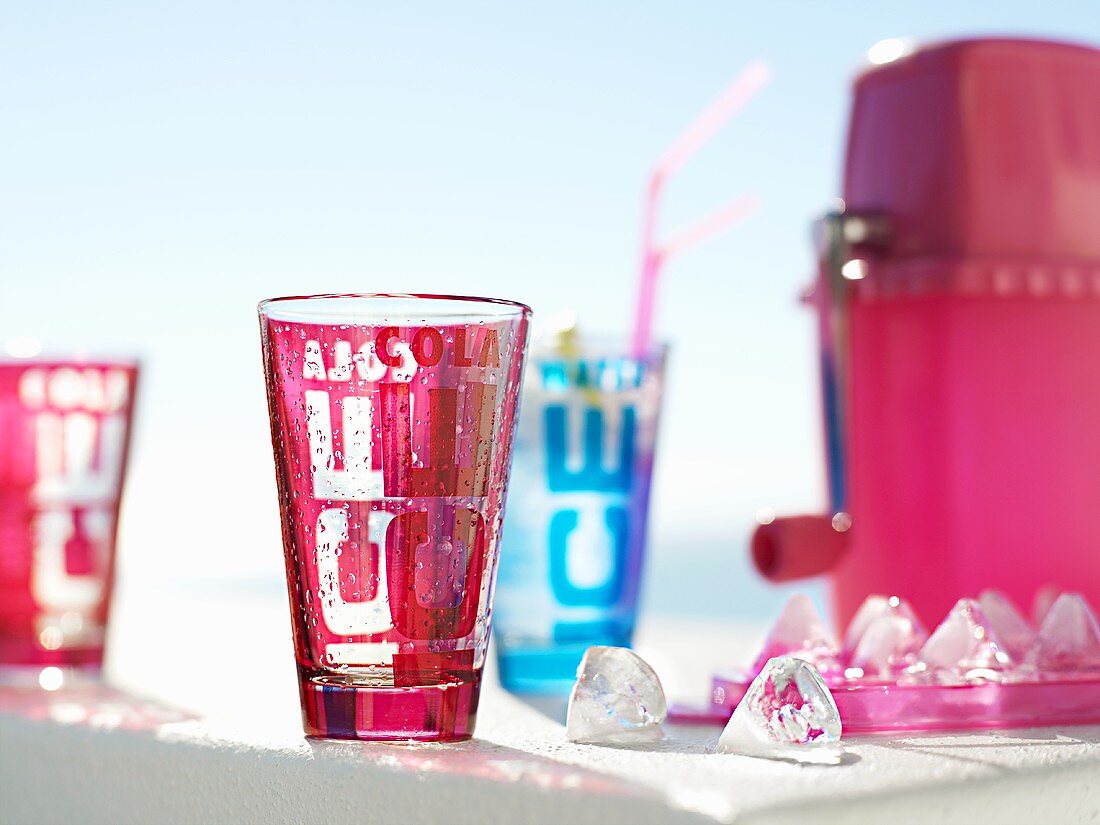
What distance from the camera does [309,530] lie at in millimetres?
543

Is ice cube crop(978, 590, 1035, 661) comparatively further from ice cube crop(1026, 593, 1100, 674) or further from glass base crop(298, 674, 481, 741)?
glass base crop(298, 674, 481, 741)

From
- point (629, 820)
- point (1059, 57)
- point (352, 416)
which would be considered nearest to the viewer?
point (629, 820)

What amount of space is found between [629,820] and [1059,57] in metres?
0.59

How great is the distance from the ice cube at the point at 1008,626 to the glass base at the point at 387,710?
0.92 ft

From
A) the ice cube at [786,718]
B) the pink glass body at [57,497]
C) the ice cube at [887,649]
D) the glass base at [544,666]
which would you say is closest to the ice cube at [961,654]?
the ice cube at [887,649]

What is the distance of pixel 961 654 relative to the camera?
63 centimetres

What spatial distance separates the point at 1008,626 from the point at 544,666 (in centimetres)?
25

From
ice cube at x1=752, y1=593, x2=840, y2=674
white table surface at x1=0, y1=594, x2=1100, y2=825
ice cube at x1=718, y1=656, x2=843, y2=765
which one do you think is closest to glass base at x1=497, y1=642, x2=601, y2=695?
white table surface at x1=0, y1=594, x2=1100, y2=825

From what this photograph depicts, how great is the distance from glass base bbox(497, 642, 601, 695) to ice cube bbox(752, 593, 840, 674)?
159 mm

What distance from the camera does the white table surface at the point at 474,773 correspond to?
1.45 ft

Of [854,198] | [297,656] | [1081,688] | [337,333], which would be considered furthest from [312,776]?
[854,198]

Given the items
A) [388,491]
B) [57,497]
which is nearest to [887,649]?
[388,491]

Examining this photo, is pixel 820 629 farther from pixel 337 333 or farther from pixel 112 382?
pixel 112 382

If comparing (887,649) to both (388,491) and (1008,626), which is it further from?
(388,491)
